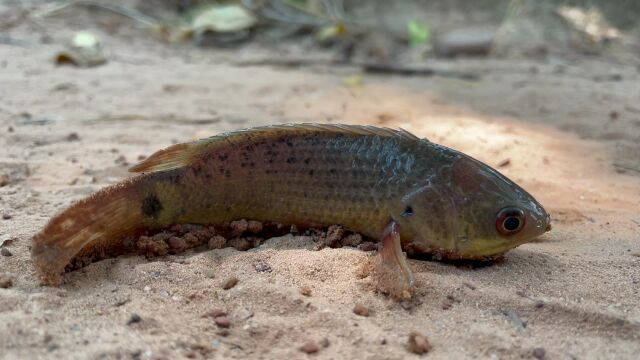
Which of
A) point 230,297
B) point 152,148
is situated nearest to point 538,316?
point 230,297

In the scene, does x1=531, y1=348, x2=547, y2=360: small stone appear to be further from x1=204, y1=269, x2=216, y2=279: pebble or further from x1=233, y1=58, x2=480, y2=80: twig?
x1=233, y1=58, x2=480, y2=80: twig

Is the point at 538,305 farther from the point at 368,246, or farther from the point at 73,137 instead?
the point at 73,137

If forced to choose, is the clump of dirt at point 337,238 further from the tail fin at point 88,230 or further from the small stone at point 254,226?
the tail fin at point 88,230

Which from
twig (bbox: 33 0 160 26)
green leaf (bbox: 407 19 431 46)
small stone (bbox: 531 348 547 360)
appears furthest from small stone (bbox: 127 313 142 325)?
green leaf (bbox: 407 19 431 46)

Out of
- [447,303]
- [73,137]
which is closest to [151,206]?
[447,303]

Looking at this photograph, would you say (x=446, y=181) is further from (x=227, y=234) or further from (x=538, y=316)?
(x=227, y=234)

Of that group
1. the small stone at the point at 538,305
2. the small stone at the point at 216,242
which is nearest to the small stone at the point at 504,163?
the small stone at the point at 538,305
